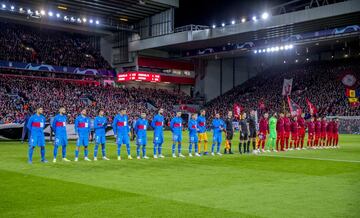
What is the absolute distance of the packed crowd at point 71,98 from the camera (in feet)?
158

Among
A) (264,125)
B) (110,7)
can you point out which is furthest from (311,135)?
(110,7)

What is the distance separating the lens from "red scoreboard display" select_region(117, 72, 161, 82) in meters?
62.9

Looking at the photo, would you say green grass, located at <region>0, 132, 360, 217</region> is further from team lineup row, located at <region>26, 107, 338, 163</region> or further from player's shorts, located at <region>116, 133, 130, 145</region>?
player's shorts, located at <region>116, 133, 130, 145</region>

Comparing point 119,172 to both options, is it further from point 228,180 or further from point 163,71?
point 163,71

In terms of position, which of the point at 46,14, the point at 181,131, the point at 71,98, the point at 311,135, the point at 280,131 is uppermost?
the point at 46,14

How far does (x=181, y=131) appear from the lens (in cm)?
2178

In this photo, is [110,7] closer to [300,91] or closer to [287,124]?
[300,91]

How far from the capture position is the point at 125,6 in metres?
58.1

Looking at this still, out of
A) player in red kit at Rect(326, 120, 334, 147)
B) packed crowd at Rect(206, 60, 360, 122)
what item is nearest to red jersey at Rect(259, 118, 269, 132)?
player in red kit at Rect(326, 120, 334, 147)

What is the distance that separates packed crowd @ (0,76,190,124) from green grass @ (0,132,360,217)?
2862 cm

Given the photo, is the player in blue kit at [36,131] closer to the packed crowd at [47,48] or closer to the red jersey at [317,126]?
the red jersey at [317,126]

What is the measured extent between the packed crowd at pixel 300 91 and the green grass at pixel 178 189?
36.1 metres

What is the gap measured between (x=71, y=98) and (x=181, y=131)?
35782 mm

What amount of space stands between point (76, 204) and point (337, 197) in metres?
6.06
